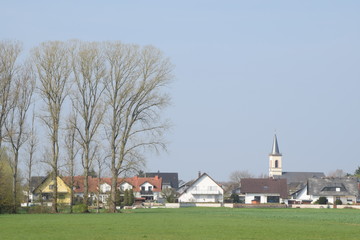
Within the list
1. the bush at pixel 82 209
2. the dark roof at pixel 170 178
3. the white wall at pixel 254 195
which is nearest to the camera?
the bush at pixel 82 209

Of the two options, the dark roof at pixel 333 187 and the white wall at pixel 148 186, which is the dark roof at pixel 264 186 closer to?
the dark roof at pixel 333 187

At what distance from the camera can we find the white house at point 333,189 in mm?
117188

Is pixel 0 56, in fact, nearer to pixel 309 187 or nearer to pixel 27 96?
pixel 27 96

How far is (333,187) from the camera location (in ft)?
389

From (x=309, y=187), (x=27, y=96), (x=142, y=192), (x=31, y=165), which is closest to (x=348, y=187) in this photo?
(x=309, y=187)

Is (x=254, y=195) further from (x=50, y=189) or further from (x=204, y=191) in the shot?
(x=50, y=189)

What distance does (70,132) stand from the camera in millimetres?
64500

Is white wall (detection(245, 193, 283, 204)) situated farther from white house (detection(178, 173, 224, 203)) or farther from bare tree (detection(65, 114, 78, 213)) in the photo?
bare tree (detection(65, 114, 78, 213))

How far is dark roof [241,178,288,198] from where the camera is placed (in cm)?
12194

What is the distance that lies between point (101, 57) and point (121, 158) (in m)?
9.62

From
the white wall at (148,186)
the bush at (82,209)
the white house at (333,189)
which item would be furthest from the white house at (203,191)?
the bush at (82,209)

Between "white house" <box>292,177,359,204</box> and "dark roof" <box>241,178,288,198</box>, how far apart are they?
441 cm

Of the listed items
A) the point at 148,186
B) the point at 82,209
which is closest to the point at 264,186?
the point at 148,186

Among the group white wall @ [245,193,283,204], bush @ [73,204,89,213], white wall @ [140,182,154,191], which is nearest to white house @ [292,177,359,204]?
white wall @ [245,193,283,204]
